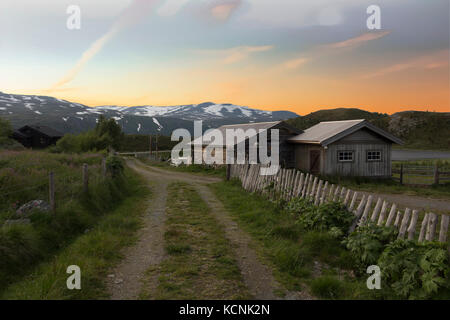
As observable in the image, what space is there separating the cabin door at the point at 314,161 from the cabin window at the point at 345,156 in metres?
1.57

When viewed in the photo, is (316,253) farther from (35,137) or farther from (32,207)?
(35,137)

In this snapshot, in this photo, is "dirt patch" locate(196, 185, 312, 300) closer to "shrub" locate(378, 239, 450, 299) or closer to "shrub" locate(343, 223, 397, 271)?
"shrub" locate(378, 239, 450, 299)

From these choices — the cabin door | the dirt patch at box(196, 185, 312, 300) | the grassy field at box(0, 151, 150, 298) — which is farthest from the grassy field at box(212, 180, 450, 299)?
the cabin door

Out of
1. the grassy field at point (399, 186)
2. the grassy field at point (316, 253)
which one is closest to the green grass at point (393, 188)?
the grassy field at point (399, 186)

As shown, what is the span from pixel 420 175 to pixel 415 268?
67.7 feet

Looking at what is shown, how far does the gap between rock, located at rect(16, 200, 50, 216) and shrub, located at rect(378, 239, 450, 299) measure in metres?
8.20

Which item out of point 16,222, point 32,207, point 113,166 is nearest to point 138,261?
point 16,222

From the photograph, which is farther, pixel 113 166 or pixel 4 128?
pixel 4 128

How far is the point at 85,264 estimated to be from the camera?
5.87 meters

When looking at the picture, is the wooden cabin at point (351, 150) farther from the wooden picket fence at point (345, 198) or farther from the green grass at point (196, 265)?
the green grass at point (196, 265)

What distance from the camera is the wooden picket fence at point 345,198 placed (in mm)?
5645
